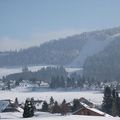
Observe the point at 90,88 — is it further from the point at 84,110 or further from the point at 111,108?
the point at 84,110

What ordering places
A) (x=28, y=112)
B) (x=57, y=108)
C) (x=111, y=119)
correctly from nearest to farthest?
(x=111, y=119) < (x=28, y=112) < (x=57, y=108)

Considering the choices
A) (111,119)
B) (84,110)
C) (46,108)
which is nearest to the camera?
(111,119)

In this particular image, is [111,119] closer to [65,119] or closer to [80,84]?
[65,119]

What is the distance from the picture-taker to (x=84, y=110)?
60406 mm

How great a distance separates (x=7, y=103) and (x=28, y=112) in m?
29.5

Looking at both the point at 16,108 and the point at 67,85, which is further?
the point at 67,85

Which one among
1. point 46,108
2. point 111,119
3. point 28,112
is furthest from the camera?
point 46,108

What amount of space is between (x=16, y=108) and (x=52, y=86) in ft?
343

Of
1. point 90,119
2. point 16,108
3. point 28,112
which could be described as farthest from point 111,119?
point 16,108

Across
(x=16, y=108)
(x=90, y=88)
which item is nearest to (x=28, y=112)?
(x=16, y=108)

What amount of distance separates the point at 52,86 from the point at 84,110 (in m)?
123

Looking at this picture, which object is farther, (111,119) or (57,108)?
(57,108)

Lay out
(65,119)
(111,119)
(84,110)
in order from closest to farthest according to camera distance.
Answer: (65,119), (111,119), (84,110)

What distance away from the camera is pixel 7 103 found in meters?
83.4
